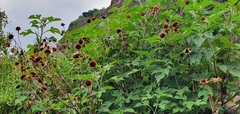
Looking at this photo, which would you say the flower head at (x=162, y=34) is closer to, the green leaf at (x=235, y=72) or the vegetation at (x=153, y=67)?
the vegetation at (x=153, y=67)

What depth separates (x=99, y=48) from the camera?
3.49 metres

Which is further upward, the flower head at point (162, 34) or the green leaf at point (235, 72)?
the flower head at point (162, 34)

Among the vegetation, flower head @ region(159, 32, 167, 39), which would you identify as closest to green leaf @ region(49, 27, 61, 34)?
the vegetation

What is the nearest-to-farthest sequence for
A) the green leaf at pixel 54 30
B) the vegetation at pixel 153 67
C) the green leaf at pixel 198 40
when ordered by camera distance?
the green leaf at pixel 198 40 → the vegetation at pixel 153 67 → the green leaf at pixel 54 30

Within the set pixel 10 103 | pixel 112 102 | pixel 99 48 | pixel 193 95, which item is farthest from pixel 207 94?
pixel 10 103

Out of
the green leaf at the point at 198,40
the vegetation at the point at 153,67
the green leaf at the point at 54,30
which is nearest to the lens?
the green leaf at the point at 198,40

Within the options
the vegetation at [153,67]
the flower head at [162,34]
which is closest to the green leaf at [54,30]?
the vegetation at [153,67]

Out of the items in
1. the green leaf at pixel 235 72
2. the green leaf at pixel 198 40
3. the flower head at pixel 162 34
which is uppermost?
the flower head at pixel 162 34

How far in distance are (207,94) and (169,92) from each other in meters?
0.31

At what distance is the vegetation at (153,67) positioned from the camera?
2.84 meters

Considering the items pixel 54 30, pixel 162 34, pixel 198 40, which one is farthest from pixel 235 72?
pixel 54 30

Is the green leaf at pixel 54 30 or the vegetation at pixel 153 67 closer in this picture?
the vegetation at pixel 153 67

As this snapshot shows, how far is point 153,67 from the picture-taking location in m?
3.00

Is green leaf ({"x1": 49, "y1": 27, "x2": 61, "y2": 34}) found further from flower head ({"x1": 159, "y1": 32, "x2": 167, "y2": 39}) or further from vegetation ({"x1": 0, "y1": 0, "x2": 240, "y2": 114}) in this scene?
flower head ({"x1": 159, "y1": 32, "x2": 167, "y2": 39})
